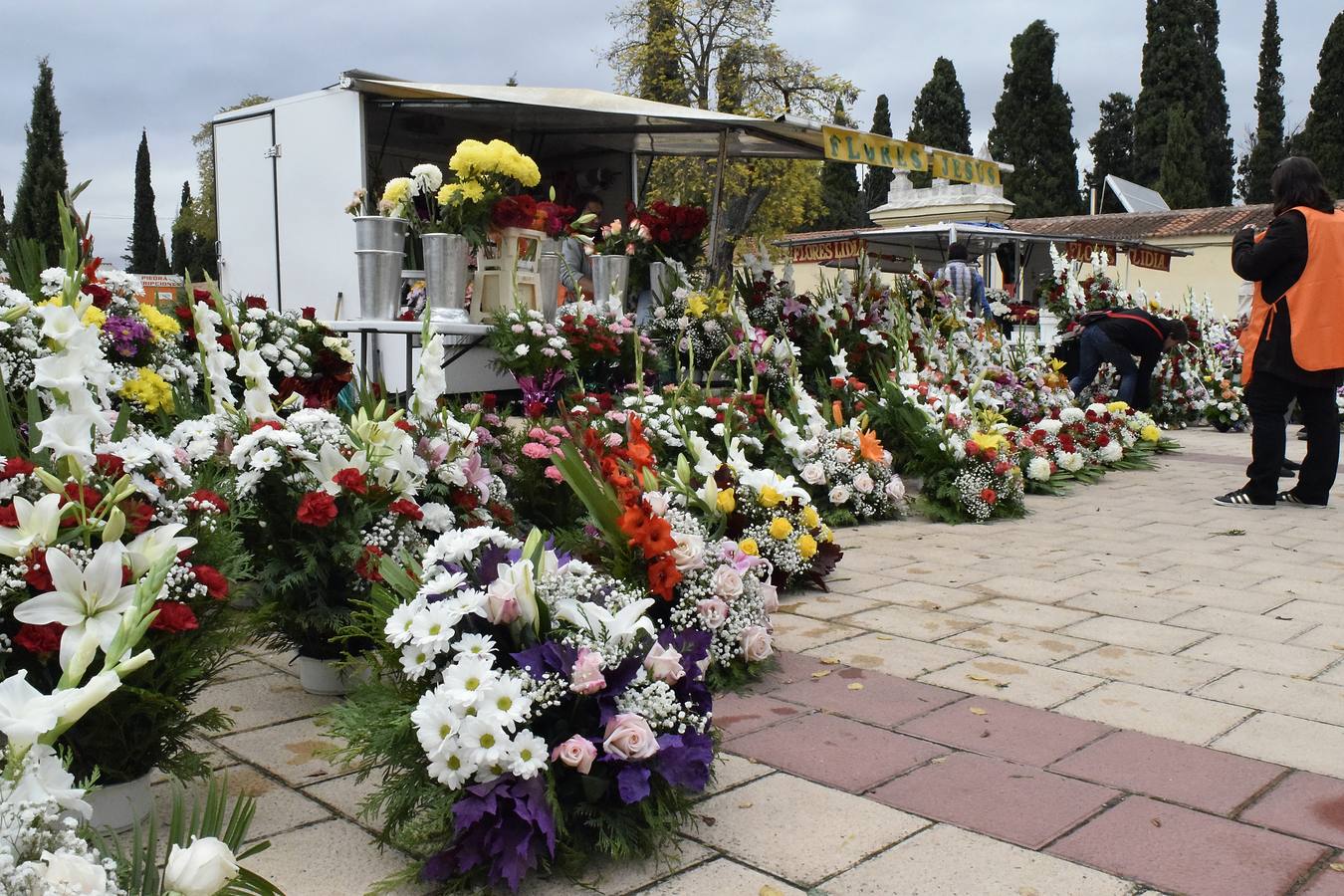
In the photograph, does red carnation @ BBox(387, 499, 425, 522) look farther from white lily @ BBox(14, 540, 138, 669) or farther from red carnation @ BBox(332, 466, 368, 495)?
white lily @ BBox(14, 540, 138, 669)

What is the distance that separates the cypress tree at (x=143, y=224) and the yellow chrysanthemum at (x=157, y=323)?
48.5 m

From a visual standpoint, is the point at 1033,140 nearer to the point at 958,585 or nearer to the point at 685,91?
the point at 685,91

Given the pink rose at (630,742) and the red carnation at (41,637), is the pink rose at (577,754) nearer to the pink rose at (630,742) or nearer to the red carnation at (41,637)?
the pink rose at (630,742)

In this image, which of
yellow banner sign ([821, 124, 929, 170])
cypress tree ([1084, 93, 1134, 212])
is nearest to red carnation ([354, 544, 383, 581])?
yellow banner sign ([821, 124, 929, 170])

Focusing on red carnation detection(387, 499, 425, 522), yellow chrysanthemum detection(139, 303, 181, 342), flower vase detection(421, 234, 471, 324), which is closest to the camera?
red carnation detection(387, 499, 425, 522)

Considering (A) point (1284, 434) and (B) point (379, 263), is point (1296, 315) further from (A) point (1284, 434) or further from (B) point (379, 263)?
(B) point (379, 263)

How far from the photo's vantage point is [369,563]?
9.69 feet

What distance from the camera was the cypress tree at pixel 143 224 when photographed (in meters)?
48.9

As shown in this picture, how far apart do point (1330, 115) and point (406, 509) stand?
3815 cm

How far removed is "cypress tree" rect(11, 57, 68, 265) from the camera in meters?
31.1

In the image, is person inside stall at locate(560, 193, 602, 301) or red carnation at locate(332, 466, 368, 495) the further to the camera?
person inside stall at locate(560, 193, 602, 301)

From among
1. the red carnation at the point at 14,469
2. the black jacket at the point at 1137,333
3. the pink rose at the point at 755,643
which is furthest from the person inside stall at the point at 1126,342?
the red carnation at the point at 14,469

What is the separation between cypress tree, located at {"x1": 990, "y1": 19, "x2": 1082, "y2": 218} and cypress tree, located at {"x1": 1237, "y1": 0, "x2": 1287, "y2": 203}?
597cm

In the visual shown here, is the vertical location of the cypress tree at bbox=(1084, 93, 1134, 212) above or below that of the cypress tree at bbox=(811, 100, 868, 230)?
above
